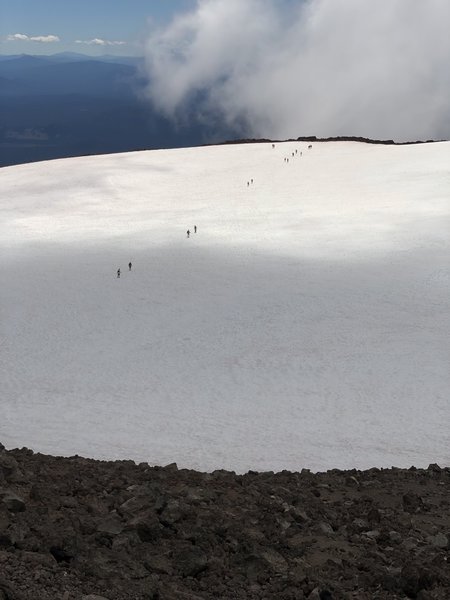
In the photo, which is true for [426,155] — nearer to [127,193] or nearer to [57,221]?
[127,193]

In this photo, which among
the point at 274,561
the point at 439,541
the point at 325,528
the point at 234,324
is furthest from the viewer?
the point at 234,324

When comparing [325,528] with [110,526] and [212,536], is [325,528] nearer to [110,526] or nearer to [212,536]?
[212,536]

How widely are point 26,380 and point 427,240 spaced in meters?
21.3

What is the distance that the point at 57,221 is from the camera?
131 feet

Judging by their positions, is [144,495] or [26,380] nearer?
[144,495]

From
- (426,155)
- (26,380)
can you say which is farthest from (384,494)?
(426,155)

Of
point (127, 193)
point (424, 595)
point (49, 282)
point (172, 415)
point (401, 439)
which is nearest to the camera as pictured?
point (424, 595)

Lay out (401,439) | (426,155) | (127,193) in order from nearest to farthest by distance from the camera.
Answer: (401,439)
(127,193)
(426,155)

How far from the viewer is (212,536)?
8961 millimetres

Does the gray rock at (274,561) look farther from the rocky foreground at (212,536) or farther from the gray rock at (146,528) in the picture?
the gray rock at (146,528)

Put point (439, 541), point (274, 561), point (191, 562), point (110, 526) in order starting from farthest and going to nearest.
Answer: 1. point (439, 541)
2. point (110, 526)
3. point (274, 561)
4. point (191, 562)

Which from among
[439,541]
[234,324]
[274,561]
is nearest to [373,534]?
[439,541]

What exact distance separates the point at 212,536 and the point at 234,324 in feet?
50.3

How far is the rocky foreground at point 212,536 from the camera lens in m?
7.60
